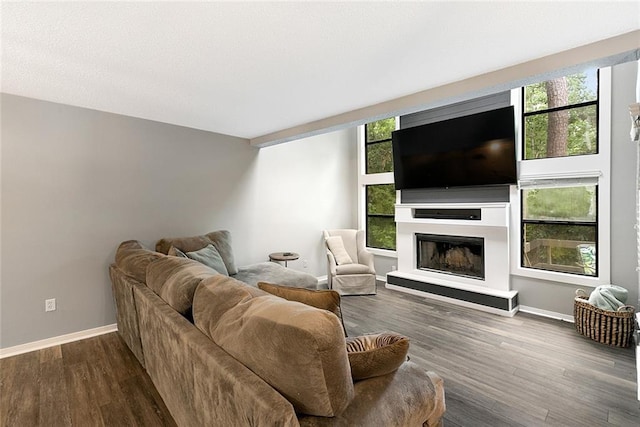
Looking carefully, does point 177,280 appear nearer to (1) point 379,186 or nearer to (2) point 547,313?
(2) point 547,313

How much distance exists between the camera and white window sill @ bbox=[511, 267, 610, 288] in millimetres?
3373

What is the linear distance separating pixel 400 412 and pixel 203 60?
2423 mm

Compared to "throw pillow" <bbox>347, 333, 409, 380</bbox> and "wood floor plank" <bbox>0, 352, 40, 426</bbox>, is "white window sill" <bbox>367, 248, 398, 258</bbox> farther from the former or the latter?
"wood floor plank" <bbox>0, 352, 40, 426</bbox>

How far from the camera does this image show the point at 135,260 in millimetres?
2672

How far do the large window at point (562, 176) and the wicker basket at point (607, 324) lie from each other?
569mm

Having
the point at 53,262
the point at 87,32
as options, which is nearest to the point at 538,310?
the point at 87,32

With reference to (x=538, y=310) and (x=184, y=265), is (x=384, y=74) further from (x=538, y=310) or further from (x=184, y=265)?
(x=538, y=310)

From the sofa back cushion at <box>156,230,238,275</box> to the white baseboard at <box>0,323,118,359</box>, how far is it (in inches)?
39.8

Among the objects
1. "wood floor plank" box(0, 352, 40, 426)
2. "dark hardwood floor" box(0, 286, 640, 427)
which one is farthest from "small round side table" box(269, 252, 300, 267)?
"wood floor plank" box(0, 352, 40, 426)

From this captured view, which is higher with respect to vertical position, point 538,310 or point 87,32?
point 87,32

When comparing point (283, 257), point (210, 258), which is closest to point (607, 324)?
point (283, 257)

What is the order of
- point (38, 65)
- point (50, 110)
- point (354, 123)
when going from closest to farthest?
point (38, 65) → point (50, 110) → point (354, 123)

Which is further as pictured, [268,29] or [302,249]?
[302,249]

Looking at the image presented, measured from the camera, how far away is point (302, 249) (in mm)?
5234
